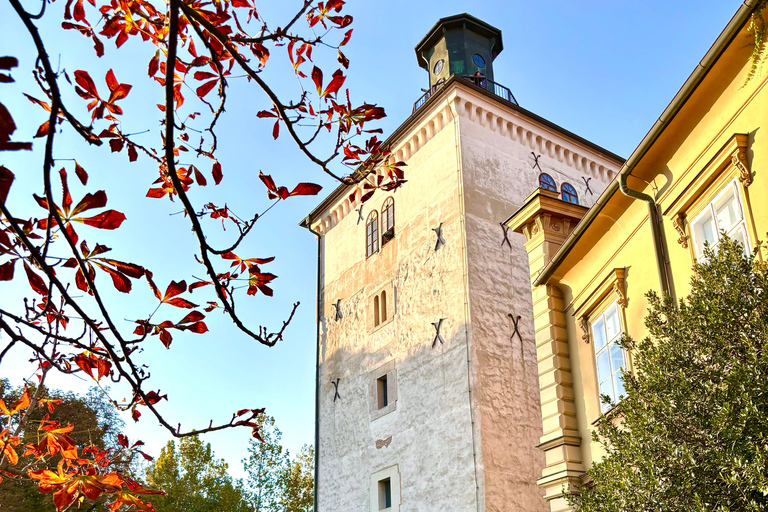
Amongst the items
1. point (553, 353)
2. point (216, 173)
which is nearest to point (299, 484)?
point (553, 353)

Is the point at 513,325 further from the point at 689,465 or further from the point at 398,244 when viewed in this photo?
the point at 689,465

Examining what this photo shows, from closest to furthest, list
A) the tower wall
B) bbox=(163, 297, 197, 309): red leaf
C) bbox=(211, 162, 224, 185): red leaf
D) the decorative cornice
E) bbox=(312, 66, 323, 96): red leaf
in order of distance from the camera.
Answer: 1. bbox=(163, 297, 197, 309): red leaf
2. bbox=(312, 66, 323, 96): red leaf
3. bbox=(211, 162, 224, 185): red leaf
4. the tower wall
5. the decorative cornice

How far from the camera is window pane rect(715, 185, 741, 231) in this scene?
7.48 m

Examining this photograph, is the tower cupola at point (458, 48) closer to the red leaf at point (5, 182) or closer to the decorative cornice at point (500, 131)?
the decorative cornice at point (500, 131)

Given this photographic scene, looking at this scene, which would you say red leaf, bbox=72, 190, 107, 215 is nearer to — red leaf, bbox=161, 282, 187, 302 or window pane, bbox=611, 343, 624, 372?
red leaf, bbox=161, 282, 187, 302

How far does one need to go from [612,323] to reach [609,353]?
1.30 ft

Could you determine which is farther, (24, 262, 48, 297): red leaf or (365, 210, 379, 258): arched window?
(365, 210, 379, 258): arched window

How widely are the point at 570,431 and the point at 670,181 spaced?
3816 mm

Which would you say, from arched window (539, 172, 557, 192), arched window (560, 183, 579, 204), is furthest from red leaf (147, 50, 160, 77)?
arched window (560, 183, 579, 204)

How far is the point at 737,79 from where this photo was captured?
7.54 m

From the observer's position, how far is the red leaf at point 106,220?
2.12 meters

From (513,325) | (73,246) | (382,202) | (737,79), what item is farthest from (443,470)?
(73,246)

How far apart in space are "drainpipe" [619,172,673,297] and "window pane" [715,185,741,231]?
99 cm

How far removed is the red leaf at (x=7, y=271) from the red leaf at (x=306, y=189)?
3.25 ft
